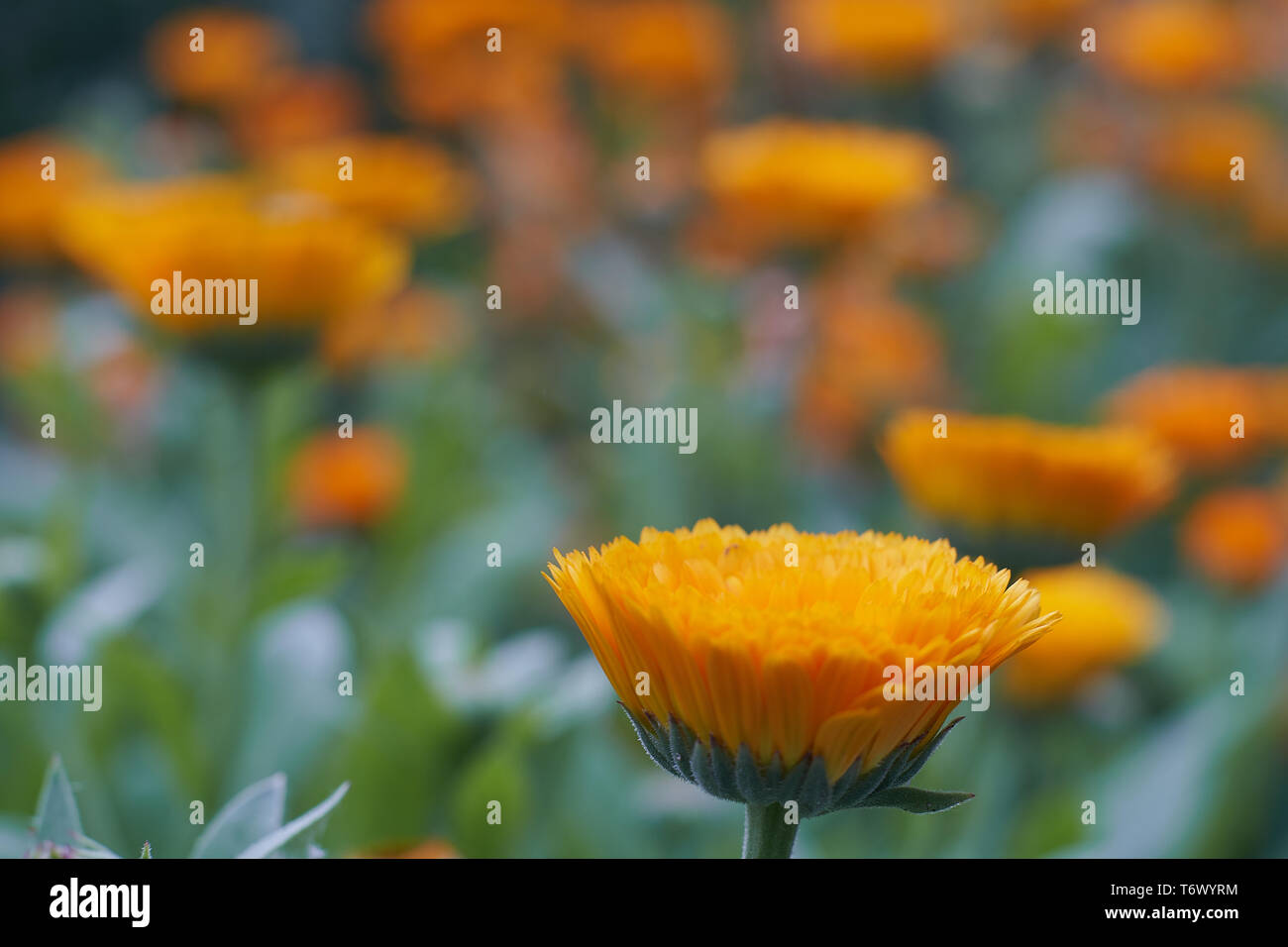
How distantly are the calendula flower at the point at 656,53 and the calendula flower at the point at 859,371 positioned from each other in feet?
1.64

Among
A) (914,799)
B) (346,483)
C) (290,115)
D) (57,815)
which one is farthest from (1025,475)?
(290,115)

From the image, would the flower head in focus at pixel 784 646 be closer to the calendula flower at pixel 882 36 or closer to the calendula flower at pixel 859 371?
the calendula flower at pixel 859 371

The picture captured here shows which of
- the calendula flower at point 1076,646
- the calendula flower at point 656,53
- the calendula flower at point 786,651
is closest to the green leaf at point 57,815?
the calendula flower at point 786,651

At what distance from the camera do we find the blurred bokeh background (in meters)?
0.79

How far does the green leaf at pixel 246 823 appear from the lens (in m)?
0.38

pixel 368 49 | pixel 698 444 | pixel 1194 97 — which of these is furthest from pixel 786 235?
pixel 368 49

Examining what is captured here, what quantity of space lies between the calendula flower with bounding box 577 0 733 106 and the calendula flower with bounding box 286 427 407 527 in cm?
79

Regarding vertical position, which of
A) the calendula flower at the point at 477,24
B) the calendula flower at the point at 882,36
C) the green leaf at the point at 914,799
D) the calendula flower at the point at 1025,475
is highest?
the calendula flower at the point at 477,24

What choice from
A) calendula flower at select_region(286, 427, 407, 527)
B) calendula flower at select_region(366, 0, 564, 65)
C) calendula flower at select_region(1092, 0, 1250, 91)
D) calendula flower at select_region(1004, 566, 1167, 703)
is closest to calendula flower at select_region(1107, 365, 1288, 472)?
calendula flower at select_region(1004, 566, 1167, 703)

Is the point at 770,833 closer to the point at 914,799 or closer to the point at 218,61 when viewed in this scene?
the point at 914,799

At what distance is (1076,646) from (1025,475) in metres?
0.33

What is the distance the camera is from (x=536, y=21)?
68.1 inches

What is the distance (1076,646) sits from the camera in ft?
2.90

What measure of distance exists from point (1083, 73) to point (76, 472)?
1.74 meters
